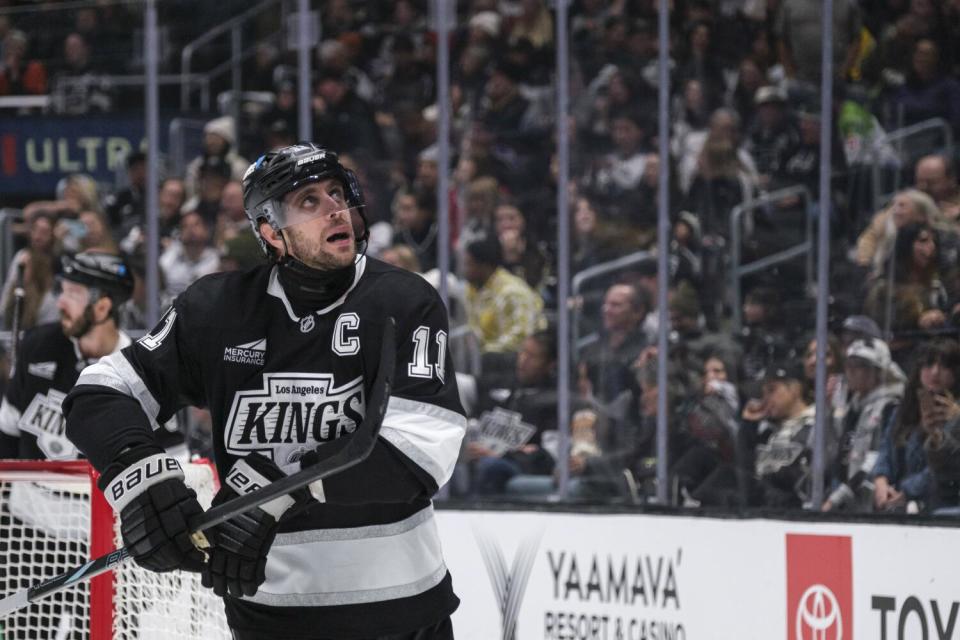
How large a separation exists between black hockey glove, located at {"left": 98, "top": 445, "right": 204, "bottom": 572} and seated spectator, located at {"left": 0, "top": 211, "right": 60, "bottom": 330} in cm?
292

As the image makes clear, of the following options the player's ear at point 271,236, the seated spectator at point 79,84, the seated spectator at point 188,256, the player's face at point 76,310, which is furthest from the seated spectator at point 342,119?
the player's ear at point 271,236

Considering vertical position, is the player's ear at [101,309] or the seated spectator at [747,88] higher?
the seated spectator at [747,88]

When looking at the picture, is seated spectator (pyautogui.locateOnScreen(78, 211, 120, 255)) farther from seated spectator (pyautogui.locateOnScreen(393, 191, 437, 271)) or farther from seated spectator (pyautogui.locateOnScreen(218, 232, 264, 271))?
seated spectator (pyautogui.locateOnScreen(393, 191, 437, 271))

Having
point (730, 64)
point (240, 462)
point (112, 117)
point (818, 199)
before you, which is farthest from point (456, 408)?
point (112, 117)

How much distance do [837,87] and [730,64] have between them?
503 mm

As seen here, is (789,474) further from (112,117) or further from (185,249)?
(112,117)

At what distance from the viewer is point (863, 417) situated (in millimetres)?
3834

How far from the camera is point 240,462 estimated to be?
2158 millimetres

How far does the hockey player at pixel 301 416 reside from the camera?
6.82 ft

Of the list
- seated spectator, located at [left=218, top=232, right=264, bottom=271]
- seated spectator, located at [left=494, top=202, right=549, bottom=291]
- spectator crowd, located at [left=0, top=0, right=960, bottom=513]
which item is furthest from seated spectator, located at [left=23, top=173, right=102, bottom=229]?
seated spectator, located at [left=494, top=202, right=549, bottom=291]

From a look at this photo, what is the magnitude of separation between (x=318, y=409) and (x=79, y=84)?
341 cm

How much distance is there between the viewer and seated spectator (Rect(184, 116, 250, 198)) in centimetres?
501

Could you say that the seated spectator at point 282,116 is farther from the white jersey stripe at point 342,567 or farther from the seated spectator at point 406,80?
the white jersey stripe at point 342,567

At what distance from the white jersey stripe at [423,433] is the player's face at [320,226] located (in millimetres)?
260
